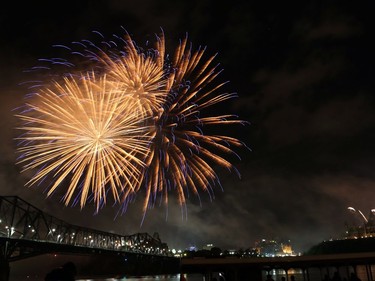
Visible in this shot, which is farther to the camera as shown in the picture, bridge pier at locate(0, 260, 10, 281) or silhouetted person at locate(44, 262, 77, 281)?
bridge pier at locate(0, 260, 10, 281)

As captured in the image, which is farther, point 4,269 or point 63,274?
point 4,269

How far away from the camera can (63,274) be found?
24.0 ft

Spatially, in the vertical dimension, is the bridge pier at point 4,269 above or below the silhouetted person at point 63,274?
above

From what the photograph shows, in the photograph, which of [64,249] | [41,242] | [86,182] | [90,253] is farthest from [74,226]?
[86,182]

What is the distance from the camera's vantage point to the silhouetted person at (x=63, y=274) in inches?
283

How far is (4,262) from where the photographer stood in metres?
77.4

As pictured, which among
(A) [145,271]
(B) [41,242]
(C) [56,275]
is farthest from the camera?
(A) [145,271]

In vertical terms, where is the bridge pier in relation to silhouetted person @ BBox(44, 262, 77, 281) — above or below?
above

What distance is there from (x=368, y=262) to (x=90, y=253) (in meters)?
109

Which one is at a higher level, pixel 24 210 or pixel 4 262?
pixel 24 210

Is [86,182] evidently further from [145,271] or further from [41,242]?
[145,271]

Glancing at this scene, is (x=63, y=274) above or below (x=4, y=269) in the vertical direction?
below

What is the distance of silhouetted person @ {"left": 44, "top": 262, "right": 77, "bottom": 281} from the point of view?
719cm

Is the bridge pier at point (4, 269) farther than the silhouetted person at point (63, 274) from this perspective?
Yes
